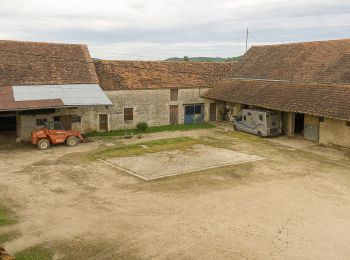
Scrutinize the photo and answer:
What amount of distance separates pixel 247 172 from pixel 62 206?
8.74 m

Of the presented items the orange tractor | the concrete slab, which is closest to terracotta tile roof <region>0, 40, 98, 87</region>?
the orange tractor

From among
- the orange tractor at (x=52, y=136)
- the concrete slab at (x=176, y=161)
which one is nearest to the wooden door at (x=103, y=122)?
the orange tractor at (x=52, y=136)

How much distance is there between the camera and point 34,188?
1584 cm

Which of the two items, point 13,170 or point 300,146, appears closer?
point 13,170

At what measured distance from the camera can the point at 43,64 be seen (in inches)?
1095

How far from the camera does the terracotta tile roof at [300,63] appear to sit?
83.2ft

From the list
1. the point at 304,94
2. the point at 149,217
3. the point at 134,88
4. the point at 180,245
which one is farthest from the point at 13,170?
the point at 304,94

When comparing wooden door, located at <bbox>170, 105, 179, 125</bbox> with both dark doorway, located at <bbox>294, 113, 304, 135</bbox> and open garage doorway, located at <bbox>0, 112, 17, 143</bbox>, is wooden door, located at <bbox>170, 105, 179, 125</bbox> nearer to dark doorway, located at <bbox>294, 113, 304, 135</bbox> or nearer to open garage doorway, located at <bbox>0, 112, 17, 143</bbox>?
dark doorway, located at <bbox>294, 113, 304, 135</bbox>

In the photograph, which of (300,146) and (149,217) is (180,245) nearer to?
A: (149,217)

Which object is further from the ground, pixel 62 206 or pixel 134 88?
pixel 134 88

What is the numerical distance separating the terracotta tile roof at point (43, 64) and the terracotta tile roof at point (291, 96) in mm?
10458

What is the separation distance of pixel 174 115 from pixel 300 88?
34.5 feet

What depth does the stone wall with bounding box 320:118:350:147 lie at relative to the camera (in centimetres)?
2238

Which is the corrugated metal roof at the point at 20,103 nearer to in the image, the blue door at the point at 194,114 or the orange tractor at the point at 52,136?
the orange tractor at the point at 52,136
